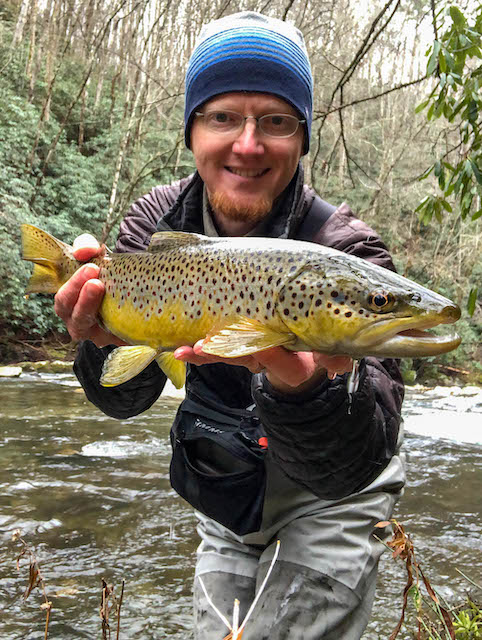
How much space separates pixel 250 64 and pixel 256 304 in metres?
1.37

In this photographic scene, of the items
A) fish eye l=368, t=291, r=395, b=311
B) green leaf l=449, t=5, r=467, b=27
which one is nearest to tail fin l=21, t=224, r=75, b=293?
fish eye l=368, t=291, r=395, b=311

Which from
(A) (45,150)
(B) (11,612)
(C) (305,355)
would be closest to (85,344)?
(C) (305,355)

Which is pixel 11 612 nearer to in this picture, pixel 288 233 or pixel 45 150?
pixel 288 233

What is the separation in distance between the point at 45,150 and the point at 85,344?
742 inches

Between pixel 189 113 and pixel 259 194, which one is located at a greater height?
pixel 189 113

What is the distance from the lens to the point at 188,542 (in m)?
4.63

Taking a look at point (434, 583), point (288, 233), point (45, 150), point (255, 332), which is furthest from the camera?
point (45, 150)

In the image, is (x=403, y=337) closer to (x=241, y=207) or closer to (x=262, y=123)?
(x=241, y=207)

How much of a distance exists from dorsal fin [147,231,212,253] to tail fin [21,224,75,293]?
1.50ft

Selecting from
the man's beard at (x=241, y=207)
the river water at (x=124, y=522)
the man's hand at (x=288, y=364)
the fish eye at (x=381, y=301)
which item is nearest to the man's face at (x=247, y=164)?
the man's beard at (x=241, y=207)

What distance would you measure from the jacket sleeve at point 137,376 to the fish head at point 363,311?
1342 mm

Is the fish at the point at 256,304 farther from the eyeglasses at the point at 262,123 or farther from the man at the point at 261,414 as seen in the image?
the eyeglasses at the point at 262,123

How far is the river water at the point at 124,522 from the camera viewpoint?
3.56m

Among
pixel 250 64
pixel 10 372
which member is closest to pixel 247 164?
pixel 250 64
